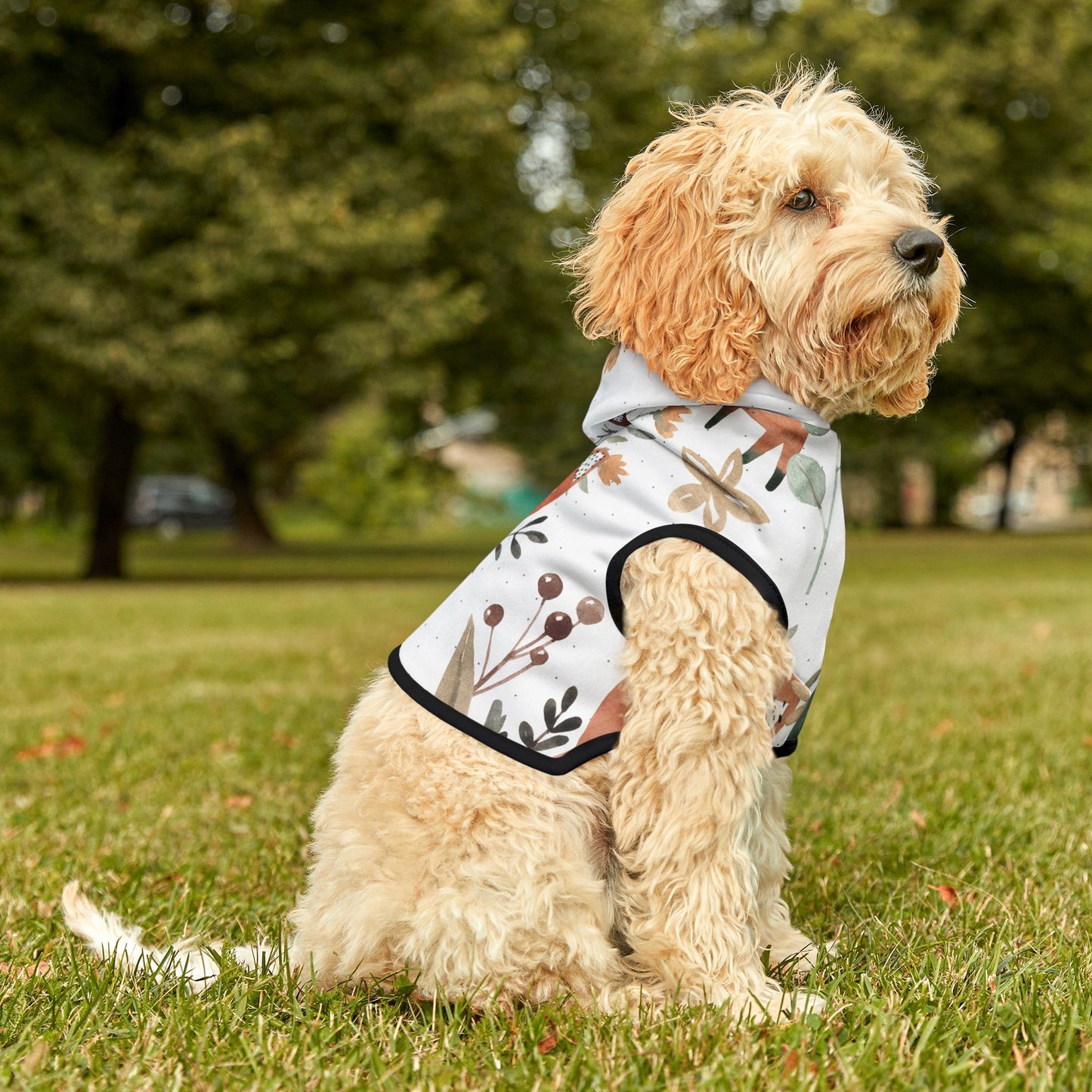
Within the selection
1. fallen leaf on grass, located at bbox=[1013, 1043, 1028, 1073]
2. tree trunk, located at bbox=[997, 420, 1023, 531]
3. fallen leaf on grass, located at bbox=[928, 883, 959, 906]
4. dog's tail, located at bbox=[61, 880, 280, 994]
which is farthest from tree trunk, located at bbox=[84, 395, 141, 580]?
tree trunk, located at bbox=[997, 420, 1023, 531]

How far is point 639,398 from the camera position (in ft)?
9.57

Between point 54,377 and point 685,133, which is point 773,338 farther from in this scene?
point 54,377

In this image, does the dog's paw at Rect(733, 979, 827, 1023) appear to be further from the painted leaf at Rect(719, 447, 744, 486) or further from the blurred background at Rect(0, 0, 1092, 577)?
the blurred background at Rect(0, 0, 1092, 577)

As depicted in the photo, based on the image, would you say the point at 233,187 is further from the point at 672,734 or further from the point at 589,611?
the point at 672,734

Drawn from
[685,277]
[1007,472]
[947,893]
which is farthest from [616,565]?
[1007,472]

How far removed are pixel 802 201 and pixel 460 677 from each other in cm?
144

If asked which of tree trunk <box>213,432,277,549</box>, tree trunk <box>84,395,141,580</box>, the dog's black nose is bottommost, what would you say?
tree trunk <box>213,432,277,549</box>

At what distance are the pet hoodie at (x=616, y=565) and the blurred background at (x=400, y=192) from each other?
805 centimetres

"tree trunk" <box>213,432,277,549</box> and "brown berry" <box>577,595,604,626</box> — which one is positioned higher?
"brown berry" <box>577,595,604,626</box>

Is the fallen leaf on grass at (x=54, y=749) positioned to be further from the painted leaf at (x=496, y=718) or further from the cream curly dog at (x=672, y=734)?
the painted leaf at (x=496, y=718)

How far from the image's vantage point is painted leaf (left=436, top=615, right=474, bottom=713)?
2.79m

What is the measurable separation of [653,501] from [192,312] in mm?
15209

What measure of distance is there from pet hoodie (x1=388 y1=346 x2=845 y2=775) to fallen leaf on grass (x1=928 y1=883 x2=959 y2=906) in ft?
3.73

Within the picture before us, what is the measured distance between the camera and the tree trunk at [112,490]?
20.1 metres
